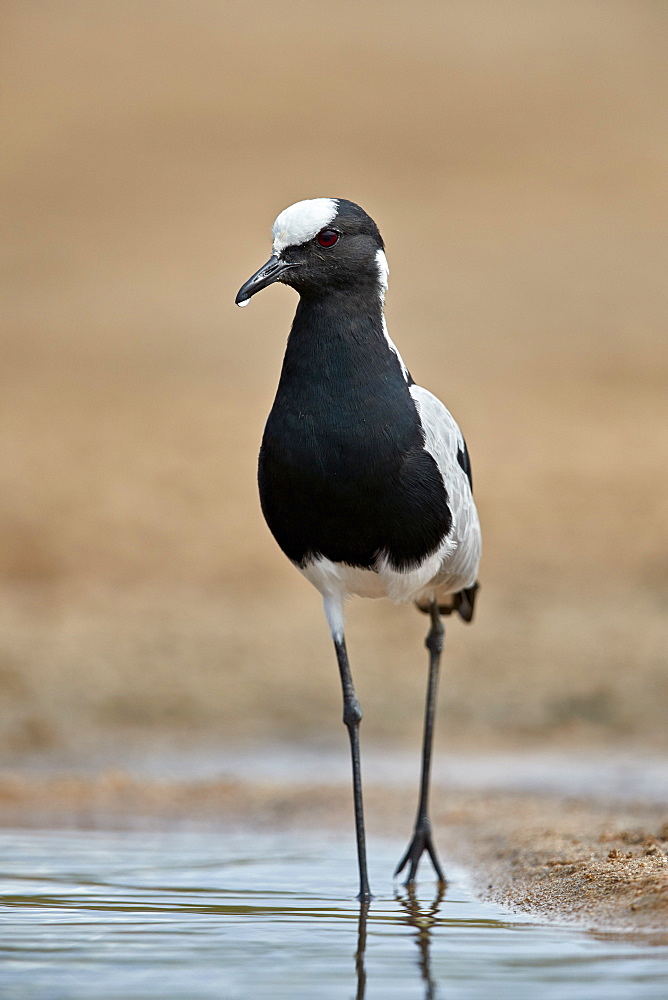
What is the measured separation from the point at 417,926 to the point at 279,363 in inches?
579

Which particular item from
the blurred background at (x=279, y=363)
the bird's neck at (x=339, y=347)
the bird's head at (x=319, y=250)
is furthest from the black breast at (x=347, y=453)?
the blurred background at (x=279, y=363)

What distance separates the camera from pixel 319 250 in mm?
5484

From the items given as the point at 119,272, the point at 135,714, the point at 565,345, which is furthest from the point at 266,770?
the point at 119,272

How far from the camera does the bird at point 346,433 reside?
545 centimetres

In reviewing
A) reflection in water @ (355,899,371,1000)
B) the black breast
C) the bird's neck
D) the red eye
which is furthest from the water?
the red eye

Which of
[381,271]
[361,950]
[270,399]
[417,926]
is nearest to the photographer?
[361,950]

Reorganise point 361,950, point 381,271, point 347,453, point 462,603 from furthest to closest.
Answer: point 462,603, point 381,271, point 347,453, point 361,950

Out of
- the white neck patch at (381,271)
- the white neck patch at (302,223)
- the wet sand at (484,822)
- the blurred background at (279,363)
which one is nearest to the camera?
the wet sand at (484,822)

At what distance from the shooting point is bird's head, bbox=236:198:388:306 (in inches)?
214

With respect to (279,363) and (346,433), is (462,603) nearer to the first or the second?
(346,433)

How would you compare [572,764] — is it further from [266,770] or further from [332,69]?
[332,69]

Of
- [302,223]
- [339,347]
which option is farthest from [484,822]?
[302,223]

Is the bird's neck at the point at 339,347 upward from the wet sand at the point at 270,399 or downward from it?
downward

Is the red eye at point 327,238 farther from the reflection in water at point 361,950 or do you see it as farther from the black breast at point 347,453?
the reflection in water at point 361,950
